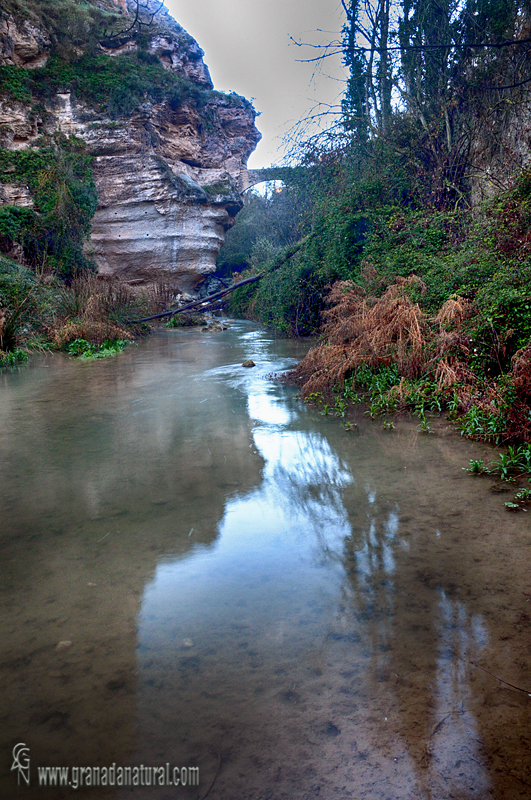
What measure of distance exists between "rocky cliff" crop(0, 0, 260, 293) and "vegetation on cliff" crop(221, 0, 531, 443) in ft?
34.0

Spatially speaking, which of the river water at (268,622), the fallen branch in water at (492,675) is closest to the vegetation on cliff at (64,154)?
the river water at (268,622)

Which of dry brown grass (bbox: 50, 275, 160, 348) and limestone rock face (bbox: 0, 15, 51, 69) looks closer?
dry brown grass (bbox: 50, 275, 160, 348)

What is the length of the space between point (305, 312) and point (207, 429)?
9424 millimetres

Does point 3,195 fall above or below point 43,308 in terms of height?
above

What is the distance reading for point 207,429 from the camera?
524cm

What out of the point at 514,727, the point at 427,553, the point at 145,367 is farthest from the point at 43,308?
the point at 514,727

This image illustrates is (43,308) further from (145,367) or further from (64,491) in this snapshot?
(64,491)

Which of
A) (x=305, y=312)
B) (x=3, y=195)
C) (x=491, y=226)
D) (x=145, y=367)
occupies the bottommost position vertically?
(x=145, y=367)

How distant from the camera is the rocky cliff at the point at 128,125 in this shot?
818 inches

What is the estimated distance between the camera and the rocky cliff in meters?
20.8

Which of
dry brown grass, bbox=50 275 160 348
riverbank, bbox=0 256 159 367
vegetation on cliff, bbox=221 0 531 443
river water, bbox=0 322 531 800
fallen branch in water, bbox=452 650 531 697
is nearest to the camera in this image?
river water, bbox=0 322 531 800

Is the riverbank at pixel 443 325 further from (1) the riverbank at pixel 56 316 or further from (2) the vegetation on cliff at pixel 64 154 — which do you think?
(2) the vegetation on cliff at pixel 64 154

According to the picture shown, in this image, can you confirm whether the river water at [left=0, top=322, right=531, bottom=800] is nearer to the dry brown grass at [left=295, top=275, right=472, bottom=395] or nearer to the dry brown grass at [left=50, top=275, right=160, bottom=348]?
the dry brown grass at [left=295, top=275, right=472, bottom=395]

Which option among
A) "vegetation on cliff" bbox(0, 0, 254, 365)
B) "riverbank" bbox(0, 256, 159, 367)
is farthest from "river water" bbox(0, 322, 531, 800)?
"vegetation on cliff" bbox(0, 0, 254, 365)
